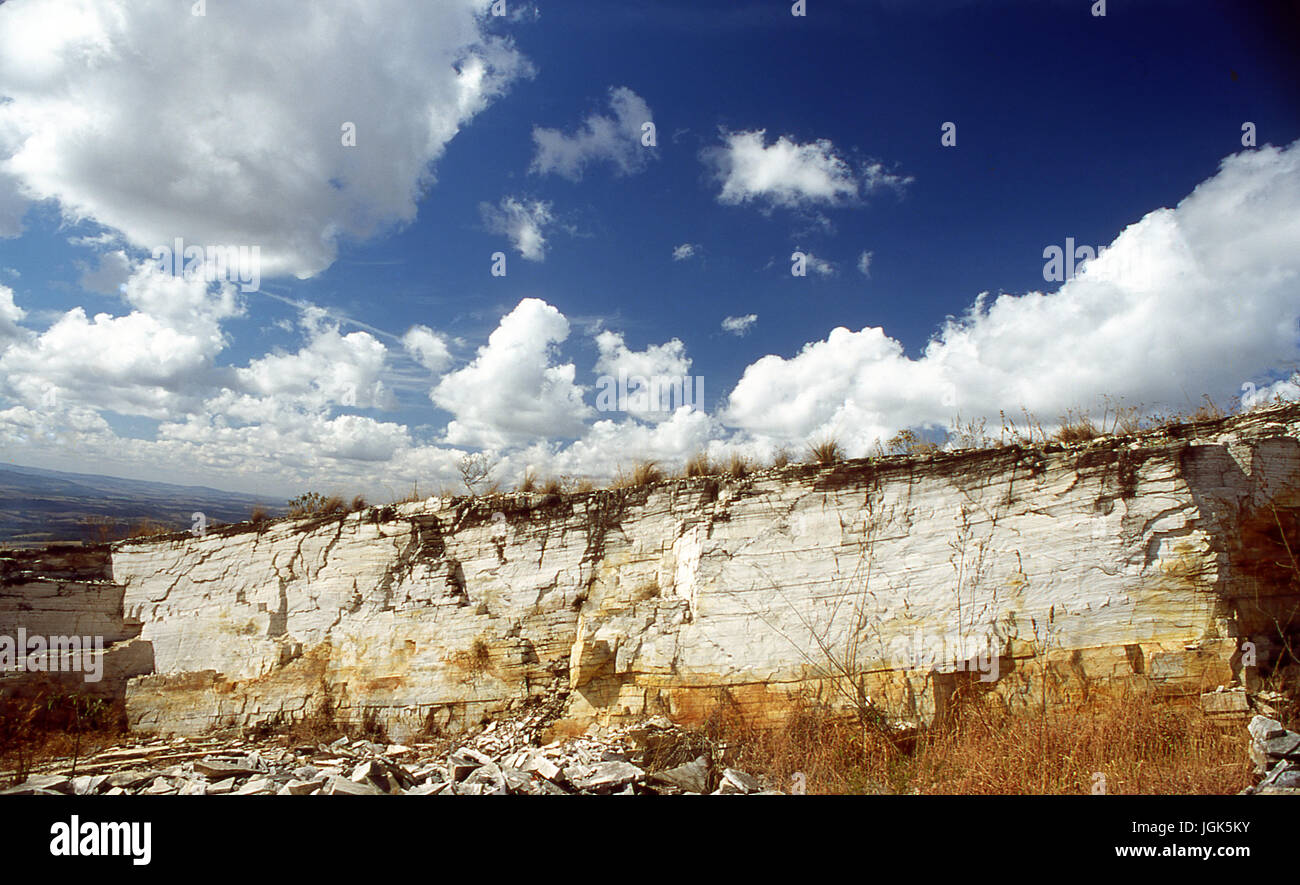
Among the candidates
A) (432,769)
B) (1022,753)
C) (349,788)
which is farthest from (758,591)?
(349,788)

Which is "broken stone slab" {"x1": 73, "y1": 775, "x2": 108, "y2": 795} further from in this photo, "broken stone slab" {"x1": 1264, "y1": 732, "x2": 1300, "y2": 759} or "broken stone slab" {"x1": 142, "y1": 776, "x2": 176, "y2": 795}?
"broken stone slab" {"x1": 1264, "y1": 732, "x2": 1300, "y2": 759}

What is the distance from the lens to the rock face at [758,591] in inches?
211

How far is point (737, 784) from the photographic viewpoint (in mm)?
5020

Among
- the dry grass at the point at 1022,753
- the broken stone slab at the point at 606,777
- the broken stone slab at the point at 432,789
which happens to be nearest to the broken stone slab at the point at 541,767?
the broken stone slab at the point at 606,777

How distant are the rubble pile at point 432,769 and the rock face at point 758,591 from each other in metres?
0.52

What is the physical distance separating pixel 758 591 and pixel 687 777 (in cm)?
204

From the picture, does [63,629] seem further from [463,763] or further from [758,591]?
[758,591]

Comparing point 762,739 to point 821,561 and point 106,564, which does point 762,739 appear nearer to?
point 821,561

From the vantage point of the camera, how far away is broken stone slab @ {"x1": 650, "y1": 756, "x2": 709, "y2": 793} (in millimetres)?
5188

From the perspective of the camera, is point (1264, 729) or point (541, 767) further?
point (541, 767)

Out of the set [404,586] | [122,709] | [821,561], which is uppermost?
[821,561]

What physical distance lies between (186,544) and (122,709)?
2541 mm
